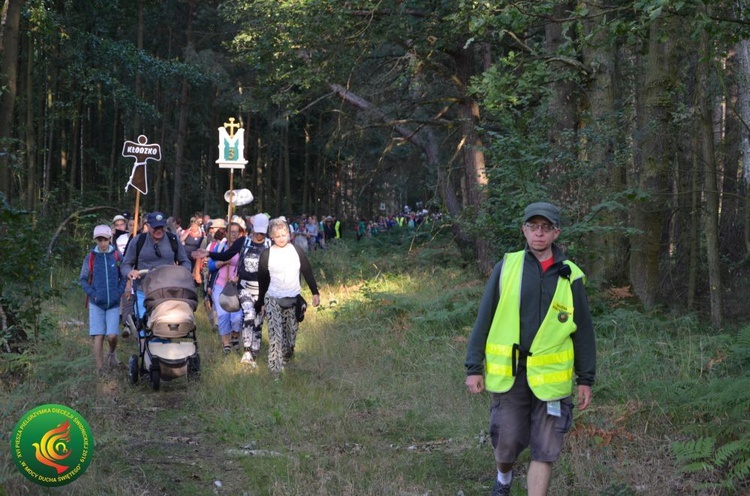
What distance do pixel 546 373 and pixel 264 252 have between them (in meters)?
6.26

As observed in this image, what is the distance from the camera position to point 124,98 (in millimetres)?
30062

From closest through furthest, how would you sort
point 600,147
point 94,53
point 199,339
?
point 600,147 → point 199,339 → point 94,53

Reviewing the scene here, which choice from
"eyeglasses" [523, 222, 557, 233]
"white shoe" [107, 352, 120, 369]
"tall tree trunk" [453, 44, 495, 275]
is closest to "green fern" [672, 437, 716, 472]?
"eyeglasses" [523, 222, 557, 233]

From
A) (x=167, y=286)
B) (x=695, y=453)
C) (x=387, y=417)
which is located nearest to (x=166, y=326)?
(x=167, y=286)

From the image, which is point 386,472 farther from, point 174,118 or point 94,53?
point 174,118

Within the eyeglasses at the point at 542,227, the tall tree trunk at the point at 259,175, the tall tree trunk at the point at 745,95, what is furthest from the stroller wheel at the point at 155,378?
the tall tree trunk at the point at 259,175

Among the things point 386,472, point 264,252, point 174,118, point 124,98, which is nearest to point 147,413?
point 264,252

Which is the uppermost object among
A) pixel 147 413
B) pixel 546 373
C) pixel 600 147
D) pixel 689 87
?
pixel 689 87

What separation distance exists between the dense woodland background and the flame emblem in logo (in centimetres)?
371

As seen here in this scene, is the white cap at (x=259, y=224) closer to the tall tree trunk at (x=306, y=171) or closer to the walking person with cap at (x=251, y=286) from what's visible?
the walking person with cap at (x=251, y=286)

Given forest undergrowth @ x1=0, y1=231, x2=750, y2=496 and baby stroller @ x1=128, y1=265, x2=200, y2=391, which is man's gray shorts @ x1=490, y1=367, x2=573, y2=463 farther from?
baby stroller @ x1=128, y1=265, x2=200, y2=391

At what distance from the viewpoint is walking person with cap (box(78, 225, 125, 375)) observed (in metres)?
11.0

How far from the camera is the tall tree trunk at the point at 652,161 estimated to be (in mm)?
12406

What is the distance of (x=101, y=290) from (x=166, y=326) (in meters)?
1.23
